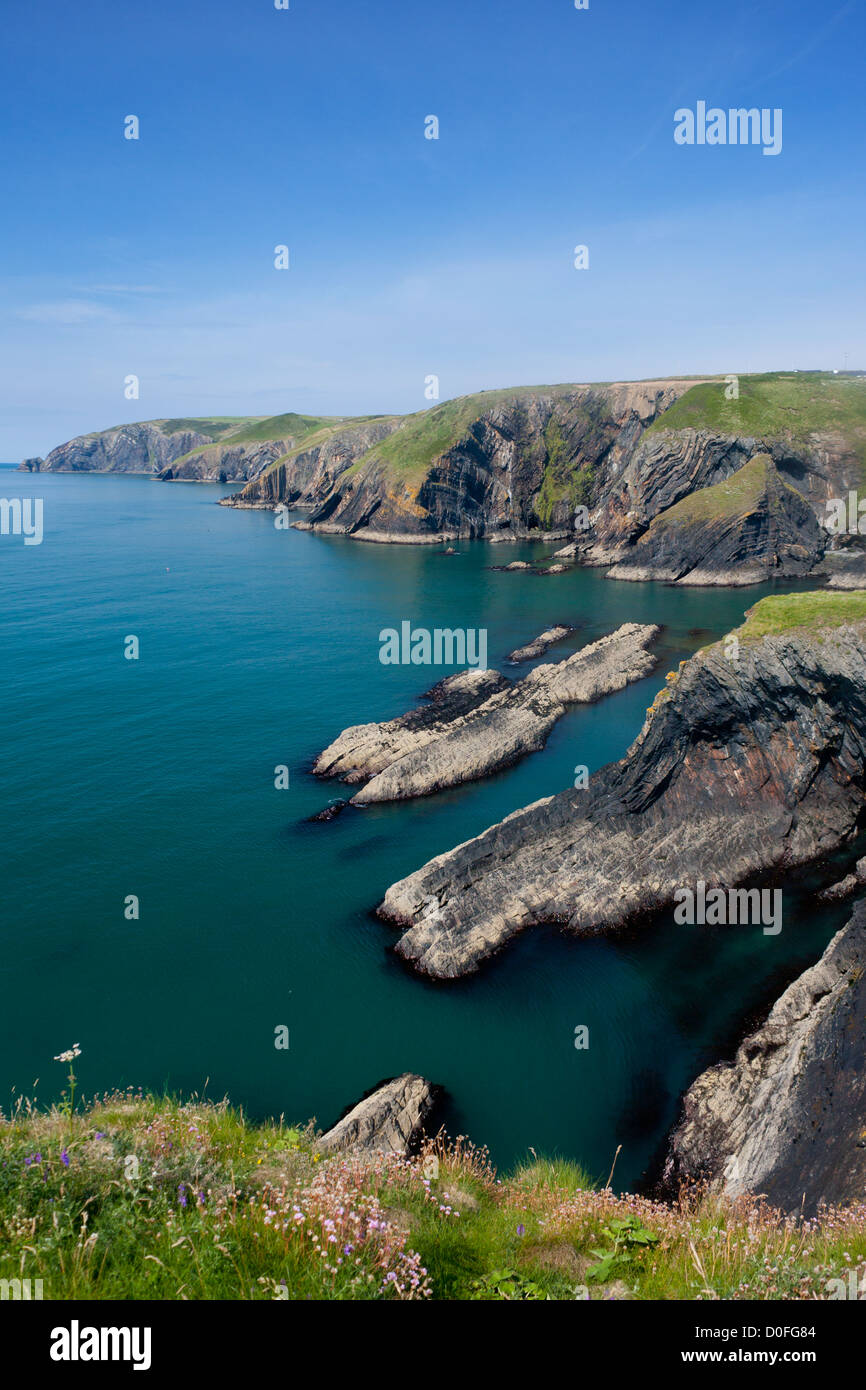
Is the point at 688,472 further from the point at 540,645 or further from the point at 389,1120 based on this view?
the point at 389,1120

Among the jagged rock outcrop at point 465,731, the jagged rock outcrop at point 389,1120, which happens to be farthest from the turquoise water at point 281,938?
the jagged rock outcrop at point 465,731

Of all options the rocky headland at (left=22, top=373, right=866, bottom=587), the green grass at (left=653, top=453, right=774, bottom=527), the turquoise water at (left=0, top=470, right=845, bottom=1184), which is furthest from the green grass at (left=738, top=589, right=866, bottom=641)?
the green grass at (left=653, top=453, right=774, bottom=527)

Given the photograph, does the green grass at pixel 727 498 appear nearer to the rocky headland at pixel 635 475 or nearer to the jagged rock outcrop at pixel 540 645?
the rocky headland at pixel 635 475

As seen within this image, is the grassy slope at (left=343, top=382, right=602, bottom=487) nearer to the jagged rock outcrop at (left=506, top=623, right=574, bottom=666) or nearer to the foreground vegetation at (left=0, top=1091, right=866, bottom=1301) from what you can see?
the jagged rock outcrop at (left=506, top=623, right=574, bottom=666)

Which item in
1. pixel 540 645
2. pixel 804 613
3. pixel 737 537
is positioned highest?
pixel 737 537

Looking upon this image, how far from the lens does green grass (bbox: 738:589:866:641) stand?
3231cm

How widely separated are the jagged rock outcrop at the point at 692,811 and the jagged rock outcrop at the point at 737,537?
220 feet

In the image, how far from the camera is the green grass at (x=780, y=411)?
114 meters

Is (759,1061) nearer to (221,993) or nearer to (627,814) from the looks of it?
(627,814)

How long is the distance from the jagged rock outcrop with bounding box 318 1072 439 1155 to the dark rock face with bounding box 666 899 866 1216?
735 centimetres

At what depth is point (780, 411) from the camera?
391ft

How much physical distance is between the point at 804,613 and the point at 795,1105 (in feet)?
74.7

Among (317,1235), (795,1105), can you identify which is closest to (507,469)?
(795,1105)
